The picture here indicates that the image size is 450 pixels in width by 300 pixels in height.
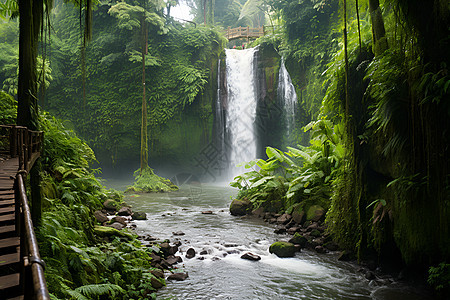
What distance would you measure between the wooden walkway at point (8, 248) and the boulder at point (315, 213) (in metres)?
6.76

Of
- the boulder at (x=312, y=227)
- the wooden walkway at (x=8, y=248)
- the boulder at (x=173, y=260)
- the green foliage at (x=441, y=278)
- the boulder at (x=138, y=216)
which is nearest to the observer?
the wooden walkway at (x=8, y=248)

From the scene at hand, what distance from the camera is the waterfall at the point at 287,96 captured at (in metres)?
20.5

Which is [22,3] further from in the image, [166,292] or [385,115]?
[385,115]

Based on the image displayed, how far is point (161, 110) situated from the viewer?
74.4 feet

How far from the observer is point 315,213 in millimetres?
8188

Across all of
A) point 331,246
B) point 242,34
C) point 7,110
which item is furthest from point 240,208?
point 242,34

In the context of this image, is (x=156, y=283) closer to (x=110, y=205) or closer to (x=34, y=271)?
(x=34, y=271)

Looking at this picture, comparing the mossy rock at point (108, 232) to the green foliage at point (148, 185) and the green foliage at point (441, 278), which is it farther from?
the green foliage at point (148, 185)

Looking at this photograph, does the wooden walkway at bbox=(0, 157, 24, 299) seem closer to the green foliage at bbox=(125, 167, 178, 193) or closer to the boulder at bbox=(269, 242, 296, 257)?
the boulder at bbox=(269, 242, 296, 257)

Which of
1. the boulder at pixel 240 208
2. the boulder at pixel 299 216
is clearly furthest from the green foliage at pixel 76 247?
the boulder at pixel 240 208

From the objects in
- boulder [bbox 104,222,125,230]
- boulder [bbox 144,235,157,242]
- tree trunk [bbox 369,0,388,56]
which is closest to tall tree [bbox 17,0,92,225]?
boulder [bbox 144,235,157,242]

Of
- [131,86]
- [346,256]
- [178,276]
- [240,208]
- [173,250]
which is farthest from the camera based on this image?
[131,86]

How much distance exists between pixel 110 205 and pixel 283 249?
232 inches

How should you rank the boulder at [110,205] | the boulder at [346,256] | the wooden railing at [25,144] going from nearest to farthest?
the wooden railing at [25,144] < the boulder at [346,256] < the boulder at [110,205]
